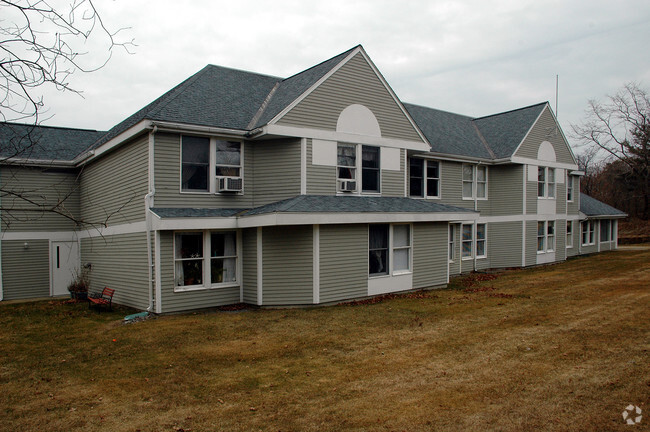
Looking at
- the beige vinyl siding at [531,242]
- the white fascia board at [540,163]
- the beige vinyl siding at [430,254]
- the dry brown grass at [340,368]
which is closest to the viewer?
the dry brown grass at [340,368]

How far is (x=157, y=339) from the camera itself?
1094 centimetres

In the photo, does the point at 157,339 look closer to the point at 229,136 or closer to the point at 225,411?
the point at 225,411

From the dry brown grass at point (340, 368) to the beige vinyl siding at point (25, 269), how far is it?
19.6 ft

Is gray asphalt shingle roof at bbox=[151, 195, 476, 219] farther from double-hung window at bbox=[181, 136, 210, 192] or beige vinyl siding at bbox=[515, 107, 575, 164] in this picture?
beige vinyl siding at bbox=[515, 107, 575, 164]

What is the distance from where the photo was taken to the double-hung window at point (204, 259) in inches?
559

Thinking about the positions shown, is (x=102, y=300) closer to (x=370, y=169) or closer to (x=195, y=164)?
(x=195, y=164)

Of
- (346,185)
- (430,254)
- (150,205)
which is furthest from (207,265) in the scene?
(430,254)

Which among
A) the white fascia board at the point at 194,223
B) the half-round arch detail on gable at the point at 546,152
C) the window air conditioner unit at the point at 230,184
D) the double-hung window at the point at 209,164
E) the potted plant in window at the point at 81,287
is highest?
the half-round arch detail on gable at the point at 546,152

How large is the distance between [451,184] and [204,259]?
1340 cm

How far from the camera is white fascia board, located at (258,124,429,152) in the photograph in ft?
48.7

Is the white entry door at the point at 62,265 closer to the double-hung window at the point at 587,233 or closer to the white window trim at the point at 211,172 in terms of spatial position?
the white window trim at the point at 211,172

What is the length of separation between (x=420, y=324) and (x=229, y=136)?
859 centimetres

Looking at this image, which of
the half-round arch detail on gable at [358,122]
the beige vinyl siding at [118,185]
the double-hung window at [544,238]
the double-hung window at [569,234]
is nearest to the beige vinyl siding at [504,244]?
the double-hung window at [544,238]

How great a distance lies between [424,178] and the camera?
21.5 m
